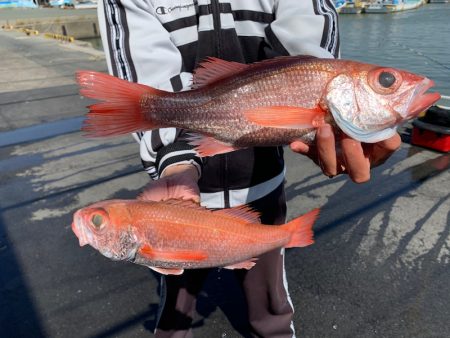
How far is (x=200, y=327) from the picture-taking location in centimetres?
296

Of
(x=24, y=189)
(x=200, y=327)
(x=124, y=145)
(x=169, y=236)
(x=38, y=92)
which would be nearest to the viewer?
(x=169, y=236)

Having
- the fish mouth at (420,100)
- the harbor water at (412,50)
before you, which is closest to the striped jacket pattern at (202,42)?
the fish mouth at (420,100)

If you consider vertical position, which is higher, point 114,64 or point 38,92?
point 114,64

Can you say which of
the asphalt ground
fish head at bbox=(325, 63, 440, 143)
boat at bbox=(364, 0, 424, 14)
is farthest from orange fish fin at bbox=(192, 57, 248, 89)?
boat at bbox=(364, 0, 424, 14)

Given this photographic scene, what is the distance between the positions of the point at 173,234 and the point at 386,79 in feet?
3.29

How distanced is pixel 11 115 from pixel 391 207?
7.75 metres

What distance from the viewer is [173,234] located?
137cm

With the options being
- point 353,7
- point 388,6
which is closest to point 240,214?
point 388,6

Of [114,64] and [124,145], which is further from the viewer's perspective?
[124,145]

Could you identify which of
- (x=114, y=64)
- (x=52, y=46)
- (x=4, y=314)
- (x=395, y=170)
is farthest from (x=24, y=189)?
(x=52, y=46)

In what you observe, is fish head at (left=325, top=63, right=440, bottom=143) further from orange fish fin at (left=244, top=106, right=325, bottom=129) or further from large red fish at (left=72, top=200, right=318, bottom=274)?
large red fish at (left=72, top=200, right=318, bottom=274)

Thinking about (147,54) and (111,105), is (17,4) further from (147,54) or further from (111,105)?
(111,105)

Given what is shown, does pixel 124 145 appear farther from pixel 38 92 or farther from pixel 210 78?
pixel 38 92

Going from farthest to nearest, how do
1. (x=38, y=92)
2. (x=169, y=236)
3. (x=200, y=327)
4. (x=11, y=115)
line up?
(x=38, y=92)
(x=11, y=115)
(x=200, y=327)
(x=169, y=236)
